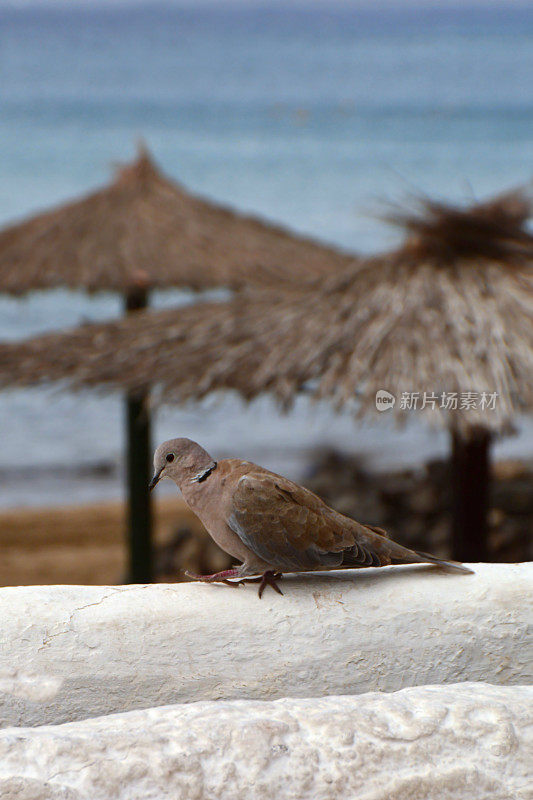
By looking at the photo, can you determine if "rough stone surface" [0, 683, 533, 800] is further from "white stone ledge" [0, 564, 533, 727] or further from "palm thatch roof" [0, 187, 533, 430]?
"palm thatch roof" [0, 187, 533, 430]

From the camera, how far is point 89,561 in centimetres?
565

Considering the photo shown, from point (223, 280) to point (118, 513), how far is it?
136 inches

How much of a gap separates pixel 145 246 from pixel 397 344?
199cm

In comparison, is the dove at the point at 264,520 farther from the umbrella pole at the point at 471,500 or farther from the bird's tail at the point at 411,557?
the umbrella pole at the point at 471,500

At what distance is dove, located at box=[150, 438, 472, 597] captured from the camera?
1176 millimetres

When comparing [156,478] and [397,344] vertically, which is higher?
[397,344]

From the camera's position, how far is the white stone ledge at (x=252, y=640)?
4.32ft

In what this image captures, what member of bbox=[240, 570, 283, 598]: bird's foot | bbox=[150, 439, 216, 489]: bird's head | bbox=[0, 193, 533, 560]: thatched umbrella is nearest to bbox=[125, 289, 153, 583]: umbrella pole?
bbox=[0, 193, 533, 560]: thatched umbrella

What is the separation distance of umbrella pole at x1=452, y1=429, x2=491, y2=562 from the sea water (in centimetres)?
1344

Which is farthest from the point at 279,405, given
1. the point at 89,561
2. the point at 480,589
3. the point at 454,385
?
the point at 89,561

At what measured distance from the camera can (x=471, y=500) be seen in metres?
3.26

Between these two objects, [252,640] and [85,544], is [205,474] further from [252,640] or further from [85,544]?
[85,544]

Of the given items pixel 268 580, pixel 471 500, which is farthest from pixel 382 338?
pixel 268 580

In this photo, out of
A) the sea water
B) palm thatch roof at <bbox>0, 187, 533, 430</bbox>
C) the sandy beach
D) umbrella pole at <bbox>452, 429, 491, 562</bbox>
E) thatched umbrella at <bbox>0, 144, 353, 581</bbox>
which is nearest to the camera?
palm thatch roof at <bbox>0, 187, 533, 430</bbox>
